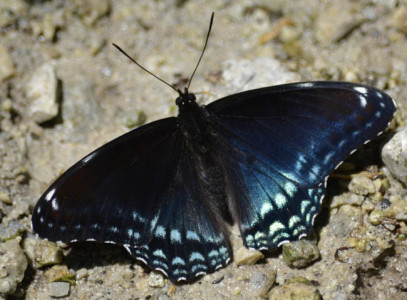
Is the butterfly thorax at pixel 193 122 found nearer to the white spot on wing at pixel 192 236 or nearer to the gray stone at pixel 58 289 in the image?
the white spot on wing at pixel 192 236

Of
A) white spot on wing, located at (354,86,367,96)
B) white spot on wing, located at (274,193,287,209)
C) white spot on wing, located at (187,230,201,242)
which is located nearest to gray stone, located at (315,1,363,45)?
white spot on wing, located at (354,86,367,96)

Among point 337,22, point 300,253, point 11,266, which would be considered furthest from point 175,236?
point 337,22

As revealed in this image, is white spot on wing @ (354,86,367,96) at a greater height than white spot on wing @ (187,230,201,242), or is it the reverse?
white spot on wing @ (354,86,367,96)

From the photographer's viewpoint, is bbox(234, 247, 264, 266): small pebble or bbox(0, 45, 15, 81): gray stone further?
bbox(0, 45, 15, 81): gray stone

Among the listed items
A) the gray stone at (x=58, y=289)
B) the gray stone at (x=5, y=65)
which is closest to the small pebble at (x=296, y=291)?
the gray stone at (x=58, y=289)

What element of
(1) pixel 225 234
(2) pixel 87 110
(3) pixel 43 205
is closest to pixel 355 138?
(1) pixel 225 234

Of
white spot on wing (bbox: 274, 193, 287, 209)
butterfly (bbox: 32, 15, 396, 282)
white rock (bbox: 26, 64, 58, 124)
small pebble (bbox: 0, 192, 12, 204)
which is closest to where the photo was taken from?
butterfly (bbox: 32, 15, 396, 282)

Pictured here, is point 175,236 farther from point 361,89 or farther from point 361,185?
point 361,89

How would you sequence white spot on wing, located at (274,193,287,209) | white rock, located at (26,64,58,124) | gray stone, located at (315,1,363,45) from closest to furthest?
white spot on wing, located at (274,193,287,209) → white rock, located at (26,64,58,124) → gray stone, located at (315,1,363,45)

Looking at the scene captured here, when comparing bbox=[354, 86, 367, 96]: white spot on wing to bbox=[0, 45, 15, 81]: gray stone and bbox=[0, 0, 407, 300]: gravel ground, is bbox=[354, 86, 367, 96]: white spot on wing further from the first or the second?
bbox=[0, 45, 15, 81]: gray stone
